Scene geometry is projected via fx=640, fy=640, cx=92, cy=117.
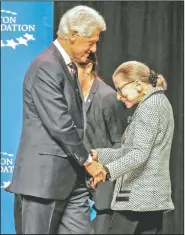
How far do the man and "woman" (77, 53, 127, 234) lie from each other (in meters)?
0.63

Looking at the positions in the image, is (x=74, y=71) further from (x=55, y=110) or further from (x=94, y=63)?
(x=94, y=63)

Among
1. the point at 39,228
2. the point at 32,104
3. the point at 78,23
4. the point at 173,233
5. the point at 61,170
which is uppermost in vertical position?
the point at 78,23

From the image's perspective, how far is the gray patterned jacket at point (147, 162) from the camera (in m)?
3.12

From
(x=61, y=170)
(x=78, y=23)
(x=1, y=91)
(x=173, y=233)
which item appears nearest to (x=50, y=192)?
(x=61, y=170)

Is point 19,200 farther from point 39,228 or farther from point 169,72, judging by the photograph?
point 169,72

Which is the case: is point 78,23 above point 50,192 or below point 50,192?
above

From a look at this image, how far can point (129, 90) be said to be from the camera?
3.27m

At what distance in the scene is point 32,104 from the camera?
3.14 meters

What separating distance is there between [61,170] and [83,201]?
0.91 ft

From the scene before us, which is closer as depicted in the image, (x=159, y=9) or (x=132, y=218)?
(x=132, y=218)

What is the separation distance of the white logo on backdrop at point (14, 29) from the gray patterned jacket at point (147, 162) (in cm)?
125

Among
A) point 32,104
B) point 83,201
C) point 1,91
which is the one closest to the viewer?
point 32,104

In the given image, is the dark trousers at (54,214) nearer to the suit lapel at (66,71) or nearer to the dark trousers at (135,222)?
the dark trousers at (135,222)

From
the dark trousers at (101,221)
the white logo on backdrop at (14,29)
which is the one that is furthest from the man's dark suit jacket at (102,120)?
the white logo on backdrop at (14,29)
